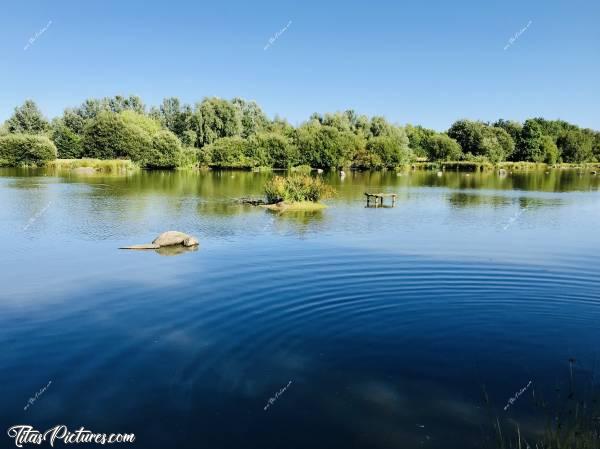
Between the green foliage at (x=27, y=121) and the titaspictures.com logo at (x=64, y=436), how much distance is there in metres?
146

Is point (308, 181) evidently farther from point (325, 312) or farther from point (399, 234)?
point (325, 312)

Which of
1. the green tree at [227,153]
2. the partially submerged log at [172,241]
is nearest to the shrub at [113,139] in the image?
the green tree at [227,153]

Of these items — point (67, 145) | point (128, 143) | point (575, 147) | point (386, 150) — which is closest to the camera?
point (128, 143)

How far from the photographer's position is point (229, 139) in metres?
126

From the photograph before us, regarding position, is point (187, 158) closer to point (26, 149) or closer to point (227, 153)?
point (227, 153)

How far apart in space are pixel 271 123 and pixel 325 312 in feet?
460

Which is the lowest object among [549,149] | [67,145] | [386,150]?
[386,150]

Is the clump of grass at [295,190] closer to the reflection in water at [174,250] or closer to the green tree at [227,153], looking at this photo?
the reflection in water at [174,250]

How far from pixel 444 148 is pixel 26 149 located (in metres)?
119

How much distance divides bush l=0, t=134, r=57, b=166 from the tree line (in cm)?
21

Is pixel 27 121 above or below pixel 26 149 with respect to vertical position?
above

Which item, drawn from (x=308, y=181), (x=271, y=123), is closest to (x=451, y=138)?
(x=271, y=123)

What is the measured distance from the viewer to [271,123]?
497ft

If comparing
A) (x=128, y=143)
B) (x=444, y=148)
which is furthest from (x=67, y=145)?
(x=444, y=148)
